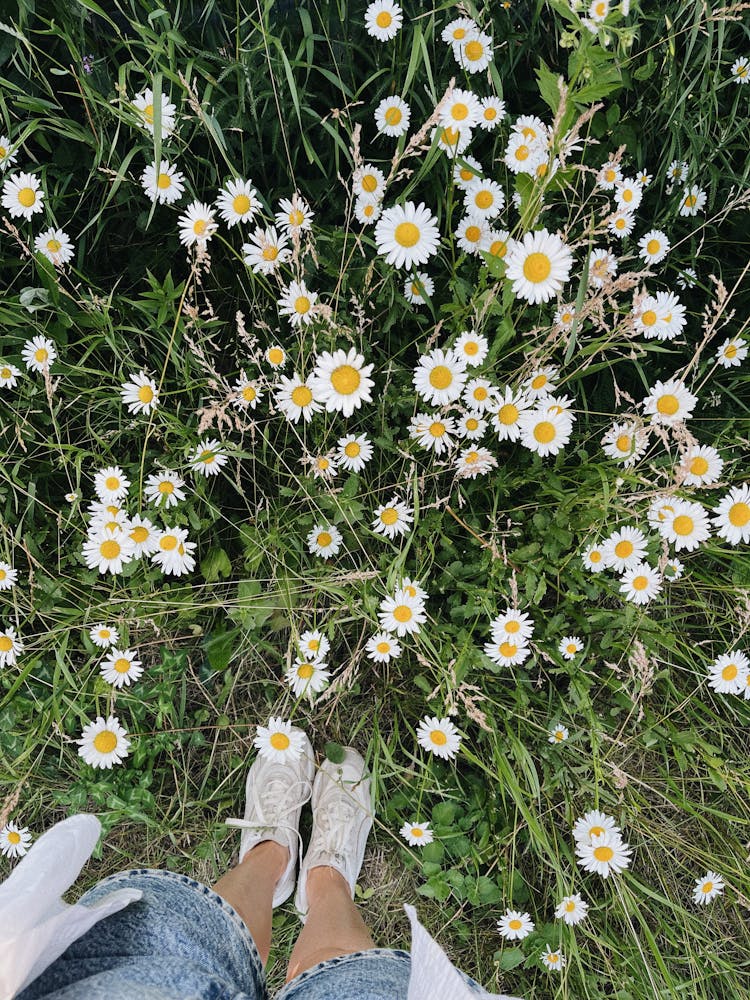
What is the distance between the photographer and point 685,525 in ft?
4.70

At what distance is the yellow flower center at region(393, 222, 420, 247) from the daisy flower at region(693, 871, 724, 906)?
5.60 ft

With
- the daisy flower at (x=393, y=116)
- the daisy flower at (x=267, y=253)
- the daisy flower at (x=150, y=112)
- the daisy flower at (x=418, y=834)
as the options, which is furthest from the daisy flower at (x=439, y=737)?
the daisy flower at (x=150, y=112)

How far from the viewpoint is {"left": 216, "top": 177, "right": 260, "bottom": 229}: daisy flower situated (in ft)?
4.64

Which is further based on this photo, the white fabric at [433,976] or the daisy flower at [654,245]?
the daisy flower at [654,245]

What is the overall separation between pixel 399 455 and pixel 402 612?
0.37m

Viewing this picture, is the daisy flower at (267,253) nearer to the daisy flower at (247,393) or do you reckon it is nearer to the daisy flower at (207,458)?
the daisy flower at (247,393)

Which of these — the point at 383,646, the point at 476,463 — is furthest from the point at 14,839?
the point at 476,463

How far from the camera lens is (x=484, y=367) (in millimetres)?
1389

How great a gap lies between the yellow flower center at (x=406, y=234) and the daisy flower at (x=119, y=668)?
1.10 meters

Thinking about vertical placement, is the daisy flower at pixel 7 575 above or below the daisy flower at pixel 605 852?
above

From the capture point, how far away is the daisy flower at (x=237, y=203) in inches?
55.7

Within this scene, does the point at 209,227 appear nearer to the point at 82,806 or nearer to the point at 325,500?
the point at 325,500

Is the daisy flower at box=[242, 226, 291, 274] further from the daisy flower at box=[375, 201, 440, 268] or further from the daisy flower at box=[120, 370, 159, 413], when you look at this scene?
the daisy flower at box=[120, 370, 159, 413]

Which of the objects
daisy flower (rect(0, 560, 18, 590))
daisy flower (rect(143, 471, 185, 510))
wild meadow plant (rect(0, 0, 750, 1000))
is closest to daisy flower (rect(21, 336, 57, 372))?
wild meadow plant (rect(0, 0, 750, 1000))
